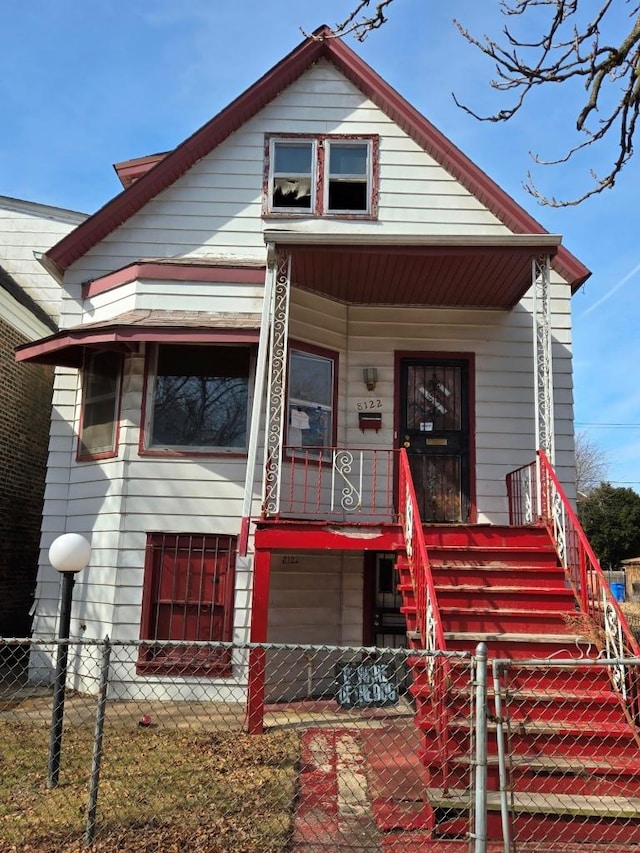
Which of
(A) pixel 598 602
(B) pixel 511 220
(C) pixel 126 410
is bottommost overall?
(A) pixel 598 602

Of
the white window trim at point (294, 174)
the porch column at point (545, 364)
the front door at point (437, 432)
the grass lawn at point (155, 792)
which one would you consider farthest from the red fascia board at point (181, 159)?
the grass lawn at point (155, 792)

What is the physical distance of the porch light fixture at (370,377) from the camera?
8781mm

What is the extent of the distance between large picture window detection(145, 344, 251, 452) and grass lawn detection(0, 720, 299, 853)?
3.37 m

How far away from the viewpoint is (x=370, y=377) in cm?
878

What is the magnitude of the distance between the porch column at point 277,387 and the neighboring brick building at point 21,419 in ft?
18.4

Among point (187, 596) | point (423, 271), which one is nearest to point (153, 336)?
point (187, 596)

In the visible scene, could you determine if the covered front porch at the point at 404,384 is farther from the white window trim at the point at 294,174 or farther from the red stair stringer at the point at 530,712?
the red stair stringer at the point at 530,712

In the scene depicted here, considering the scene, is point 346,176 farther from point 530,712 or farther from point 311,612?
point 530,712

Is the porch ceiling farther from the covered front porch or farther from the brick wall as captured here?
Answer: the brick wall

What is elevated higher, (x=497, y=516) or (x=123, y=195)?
(x=123, y=195)

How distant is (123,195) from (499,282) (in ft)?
17.0

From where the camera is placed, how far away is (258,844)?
3949mm

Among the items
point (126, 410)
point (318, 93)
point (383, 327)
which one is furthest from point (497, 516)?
point (318, 93)

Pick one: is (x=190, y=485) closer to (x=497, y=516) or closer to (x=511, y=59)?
(x=497, y=516)
